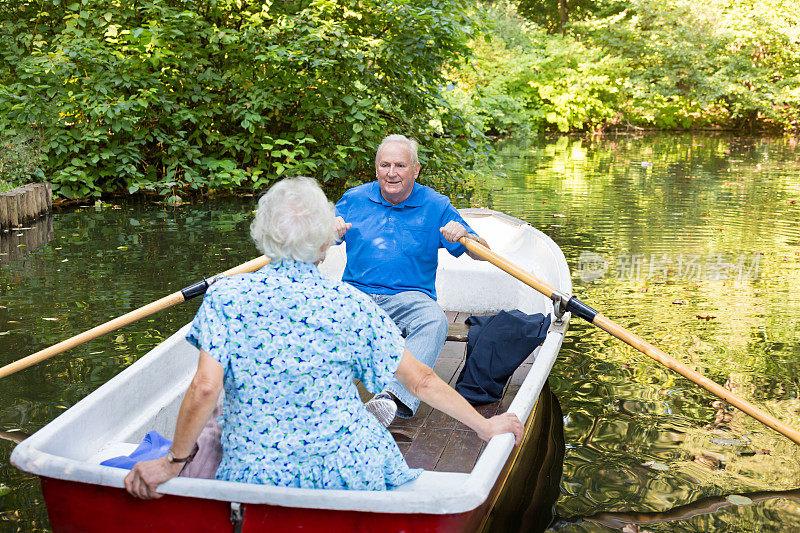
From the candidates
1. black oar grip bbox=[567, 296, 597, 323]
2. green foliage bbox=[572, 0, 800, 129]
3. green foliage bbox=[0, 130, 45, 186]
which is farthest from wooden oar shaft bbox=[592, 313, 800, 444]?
green foliage bbox=[572, 0, 800, 129]

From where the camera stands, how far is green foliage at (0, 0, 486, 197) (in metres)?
10.7

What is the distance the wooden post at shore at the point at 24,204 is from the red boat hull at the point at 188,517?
294 inches

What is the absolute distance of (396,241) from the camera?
4000 millimetres

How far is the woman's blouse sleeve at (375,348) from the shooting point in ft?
7.16

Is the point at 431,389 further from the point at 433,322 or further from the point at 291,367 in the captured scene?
the point at 433,322

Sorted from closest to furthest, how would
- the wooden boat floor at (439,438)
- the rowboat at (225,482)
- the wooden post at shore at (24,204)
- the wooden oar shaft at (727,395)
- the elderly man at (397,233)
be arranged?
the rowboat at (225,482) < the wooden boat floor at (439,438) < the wooden oar shaft at (727,395) < the elderly man at (397,233) < the wooden post at shore at (24,204)

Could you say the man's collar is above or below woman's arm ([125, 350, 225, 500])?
above

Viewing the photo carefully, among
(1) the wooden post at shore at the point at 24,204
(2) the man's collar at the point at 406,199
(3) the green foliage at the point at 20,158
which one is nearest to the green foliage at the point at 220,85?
(3) the green foliage at the point at 20,158

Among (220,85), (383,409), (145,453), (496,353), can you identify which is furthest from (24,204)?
(145,453)

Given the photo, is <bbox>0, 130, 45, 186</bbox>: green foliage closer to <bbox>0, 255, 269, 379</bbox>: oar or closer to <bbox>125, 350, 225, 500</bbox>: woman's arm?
<bbox>0, 255, 269, 379</bbox>: oar

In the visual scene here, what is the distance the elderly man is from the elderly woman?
1.60 meters

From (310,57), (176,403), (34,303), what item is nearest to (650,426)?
(176,403)

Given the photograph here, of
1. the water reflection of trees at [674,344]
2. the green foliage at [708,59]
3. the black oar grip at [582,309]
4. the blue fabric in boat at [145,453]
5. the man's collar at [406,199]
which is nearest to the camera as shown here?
the blue fabric in boat at [145,453]

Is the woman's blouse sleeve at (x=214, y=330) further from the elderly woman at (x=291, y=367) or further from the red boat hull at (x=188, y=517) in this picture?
the red boat hull at (x=188, y=517)
